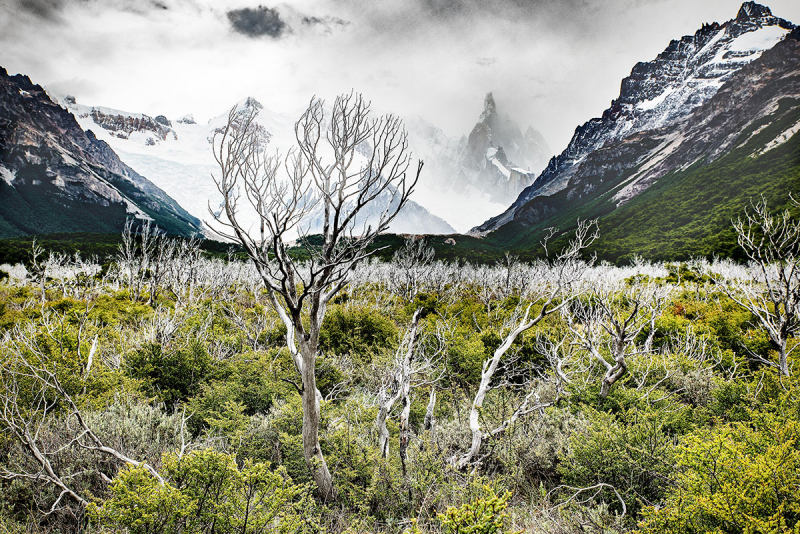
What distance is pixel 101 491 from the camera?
3.52 meters

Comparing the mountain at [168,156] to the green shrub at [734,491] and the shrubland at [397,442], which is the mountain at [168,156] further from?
the green shrub at [734,491]

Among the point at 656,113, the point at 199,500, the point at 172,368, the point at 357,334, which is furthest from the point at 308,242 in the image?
the point at 656,113

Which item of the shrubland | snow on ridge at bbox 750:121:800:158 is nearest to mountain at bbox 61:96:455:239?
snow on ridge at bbox 750:121:800:158

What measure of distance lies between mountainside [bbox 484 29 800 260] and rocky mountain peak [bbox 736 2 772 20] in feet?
196

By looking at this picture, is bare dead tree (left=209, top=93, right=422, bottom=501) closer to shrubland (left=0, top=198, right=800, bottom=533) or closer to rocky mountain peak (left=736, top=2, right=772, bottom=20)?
shrubland (left=0, top=198, right=800, bottom=533)

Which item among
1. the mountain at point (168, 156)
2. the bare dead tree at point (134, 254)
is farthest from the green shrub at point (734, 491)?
the mountain at point (168, 156)

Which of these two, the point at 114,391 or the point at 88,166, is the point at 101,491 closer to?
the point at 114,391

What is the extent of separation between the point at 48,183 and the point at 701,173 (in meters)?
156

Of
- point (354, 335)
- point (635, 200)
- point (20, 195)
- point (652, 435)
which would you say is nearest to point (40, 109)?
point (20, 195)

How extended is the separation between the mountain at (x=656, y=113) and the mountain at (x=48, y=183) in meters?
117

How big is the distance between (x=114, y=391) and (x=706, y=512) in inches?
286

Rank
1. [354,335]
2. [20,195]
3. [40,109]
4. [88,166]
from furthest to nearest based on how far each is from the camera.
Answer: [40,109] < [88,166] < [20,195] < [354,335]

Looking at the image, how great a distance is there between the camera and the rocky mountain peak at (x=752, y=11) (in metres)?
113

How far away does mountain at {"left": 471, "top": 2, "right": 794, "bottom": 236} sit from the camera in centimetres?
8581
